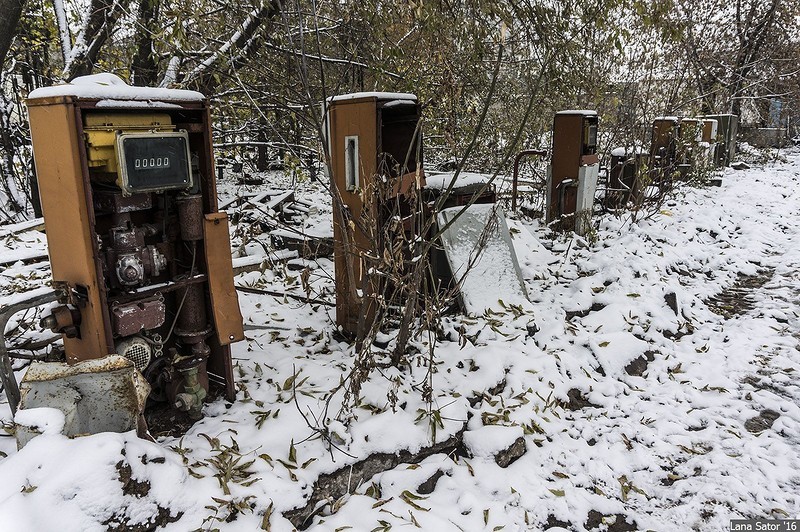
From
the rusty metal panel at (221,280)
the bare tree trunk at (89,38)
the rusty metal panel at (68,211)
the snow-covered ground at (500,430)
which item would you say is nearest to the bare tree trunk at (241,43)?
the bare tree trunk at (89,38)

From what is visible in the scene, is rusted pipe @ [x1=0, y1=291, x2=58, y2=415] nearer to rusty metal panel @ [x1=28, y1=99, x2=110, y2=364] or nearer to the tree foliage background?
rusty metal panel @ [x1=28, y1=99, x2=110, y2=364]

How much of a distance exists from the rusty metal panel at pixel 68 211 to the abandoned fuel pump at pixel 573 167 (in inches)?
227

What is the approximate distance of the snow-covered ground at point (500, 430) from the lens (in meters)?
2.44

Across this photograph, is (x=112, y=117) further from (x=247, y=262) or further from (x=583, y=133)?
(x=583, y=133)

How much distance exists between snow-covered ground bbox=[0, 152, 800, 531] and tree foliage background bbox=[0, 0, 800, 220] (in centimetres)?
158

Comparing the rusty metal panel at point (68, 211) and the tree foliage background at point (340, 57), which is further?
the tree foliage background at point (340, 57)

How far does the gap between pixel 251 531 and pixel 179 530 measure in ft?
1.02

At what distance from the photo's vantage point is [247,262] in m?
5.21

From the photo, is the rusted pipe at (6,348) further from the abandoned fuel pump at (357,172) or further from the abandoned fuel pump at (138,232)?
the abandoned fuel pump at (357,172)

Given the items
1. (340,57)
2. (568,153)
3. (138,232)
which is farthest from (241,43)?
(568,153)

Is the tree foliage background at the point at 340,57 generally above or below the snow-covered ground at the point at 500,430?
above

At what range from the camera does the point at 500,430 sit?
3393 millimetres

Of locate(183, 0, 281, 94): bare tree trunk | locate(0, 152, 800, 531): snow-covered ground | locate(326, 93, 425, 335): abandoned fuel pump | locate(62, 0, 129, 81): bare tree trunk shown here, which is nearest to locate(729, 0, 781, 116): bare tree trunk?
locate(0, 152, 800, 531): snow-covered ground

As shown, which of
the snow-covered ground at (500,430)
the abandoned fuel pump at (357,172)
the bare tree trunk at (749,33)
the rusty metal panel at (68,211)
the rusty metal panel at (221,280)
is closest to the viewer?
the snow-covered ground at (500,430)
